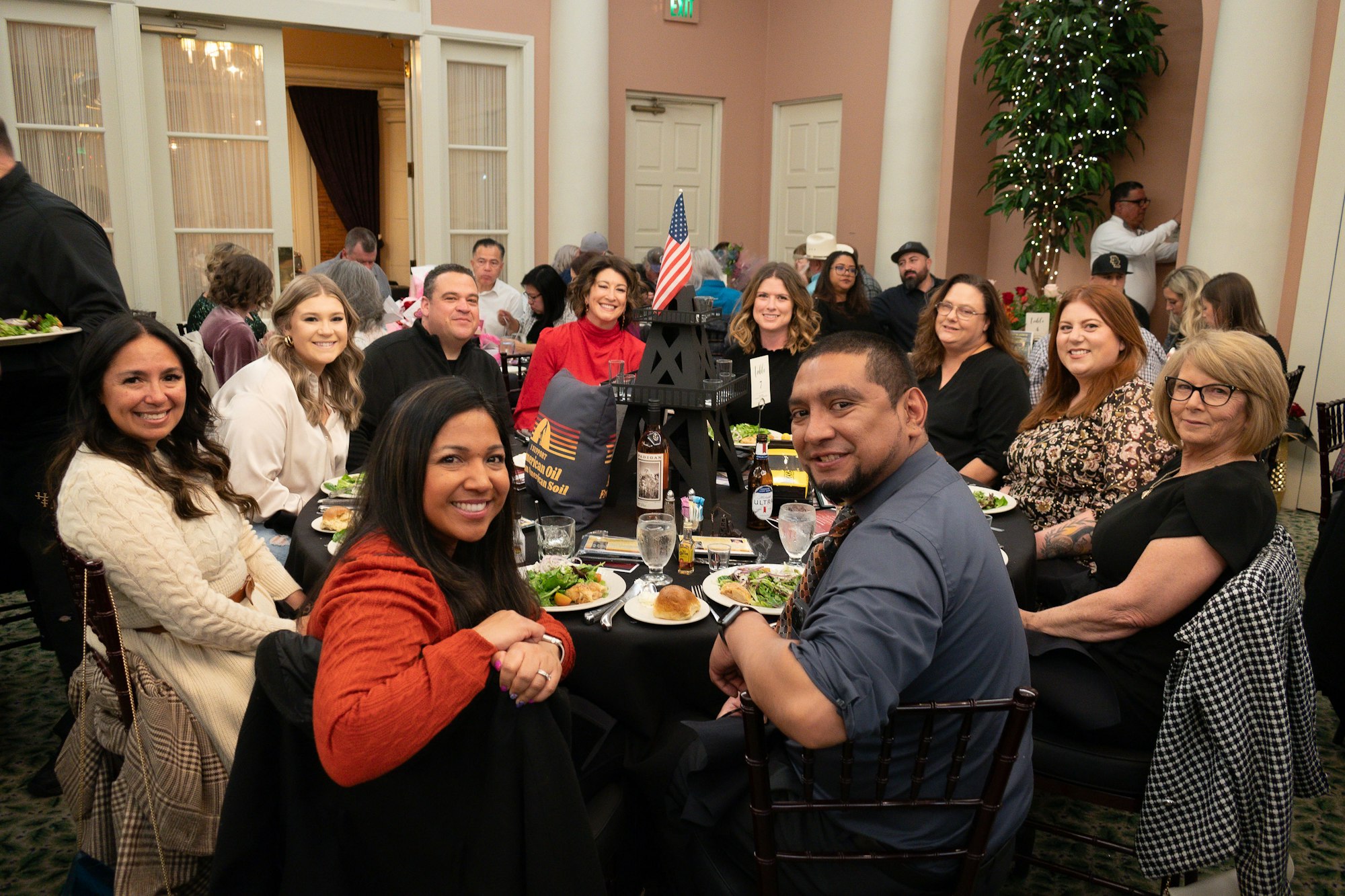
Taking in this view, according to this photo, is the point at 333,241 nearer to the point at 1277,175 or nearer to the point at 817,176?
the point at 817,176

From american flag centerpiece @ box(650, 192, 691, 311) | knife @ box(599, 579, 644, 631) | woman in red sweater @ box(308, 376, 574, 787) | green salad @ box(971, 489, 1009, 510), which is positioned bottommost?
knife @ box(599, 579, 644, 631)

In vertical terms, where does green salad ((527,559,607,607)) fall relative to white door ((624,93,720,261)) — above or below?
below

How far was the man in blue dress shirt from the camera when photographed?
137 cm

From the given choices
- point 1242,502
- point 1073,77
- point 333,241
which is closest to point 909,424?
point 1242,502

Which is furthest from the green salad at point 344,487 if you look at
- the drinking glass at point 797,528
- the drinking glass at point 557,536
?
the drinking glass at point 797,528

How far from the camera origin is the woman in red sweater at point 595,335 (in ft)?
14.6

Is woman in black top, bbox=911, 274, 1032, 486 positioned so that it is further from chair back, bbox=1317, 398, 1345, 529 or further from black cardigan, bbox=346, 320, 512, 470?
black cardigan, bbox=346, 320, 512, 470

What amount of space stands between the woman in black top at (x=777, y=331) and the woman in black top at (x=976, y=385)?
64cm

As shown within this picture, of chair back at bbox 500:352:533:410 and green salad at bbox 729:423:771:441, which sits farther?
chair back at bbox 500:352:533:410

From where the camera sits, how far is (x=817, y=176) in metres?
9.41

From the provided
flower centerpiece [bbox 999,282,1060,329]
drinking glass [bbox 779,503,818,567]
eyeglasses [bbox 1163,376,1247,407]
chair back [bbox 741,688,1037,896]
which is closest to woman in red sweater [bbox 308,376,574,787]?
chair back [bbox 741,688,1037,896]

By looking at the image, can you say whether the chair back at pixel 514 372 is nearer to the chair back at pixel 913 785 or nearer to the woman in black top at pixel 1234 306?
the woman in black top at pixel 1234 306

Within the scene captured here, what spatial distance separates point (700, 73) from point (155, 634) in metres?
8.36

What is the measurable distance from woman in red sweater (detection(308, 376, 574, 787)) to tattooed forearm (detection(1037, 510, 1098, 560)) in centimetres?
172
